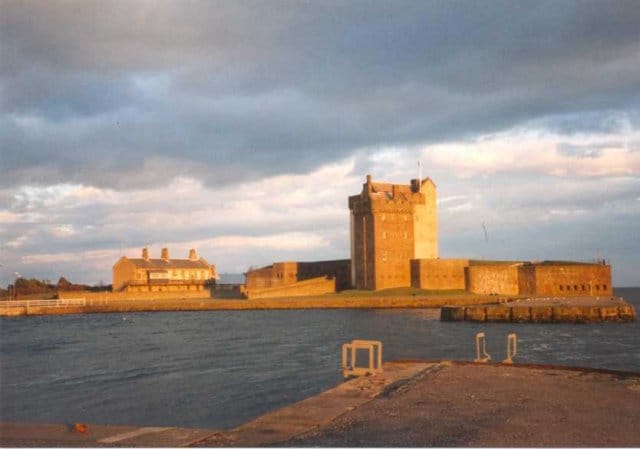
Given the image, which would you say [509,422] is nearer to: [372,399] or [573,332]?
[372,399]

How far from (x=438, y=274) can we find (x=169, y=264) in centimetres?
3304

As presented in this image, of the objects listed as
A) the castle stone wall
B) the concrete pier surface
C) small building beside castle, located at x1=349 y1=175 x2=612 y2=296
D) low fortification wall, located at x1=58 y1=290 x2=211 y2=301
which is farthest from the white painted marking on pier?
the castle stone wall

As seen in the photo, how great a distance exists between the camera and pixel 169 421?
16.2 meters

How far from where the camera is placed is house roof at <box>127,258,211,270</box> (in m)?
83.8

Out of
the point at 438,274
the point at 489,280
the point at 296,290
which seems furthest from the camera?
the point at 296,290

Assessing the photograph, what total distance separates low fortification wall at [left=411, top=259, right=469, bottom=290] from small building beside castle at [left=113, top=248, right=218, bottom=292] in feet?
89.2

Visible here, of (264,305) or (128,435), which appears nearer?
(128,435)

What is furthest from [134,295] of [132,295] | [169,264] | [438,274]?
[438,274]

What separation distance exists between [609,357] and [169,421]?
18855 mm

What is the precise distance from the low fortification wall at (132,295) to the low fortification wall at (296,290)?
23.5ft

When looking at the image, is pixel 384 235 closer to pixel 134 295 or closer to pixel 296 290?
pixel 296 290

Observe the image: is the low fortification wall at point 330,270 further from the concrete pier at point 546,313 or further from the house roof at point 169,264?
the concrete pier at point 546,313

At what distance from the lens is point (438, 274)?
75562 mm

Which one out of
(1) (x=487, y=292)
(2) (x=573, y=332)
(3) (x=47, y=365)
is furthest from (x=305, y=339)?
(1) (x=487, y=292)
